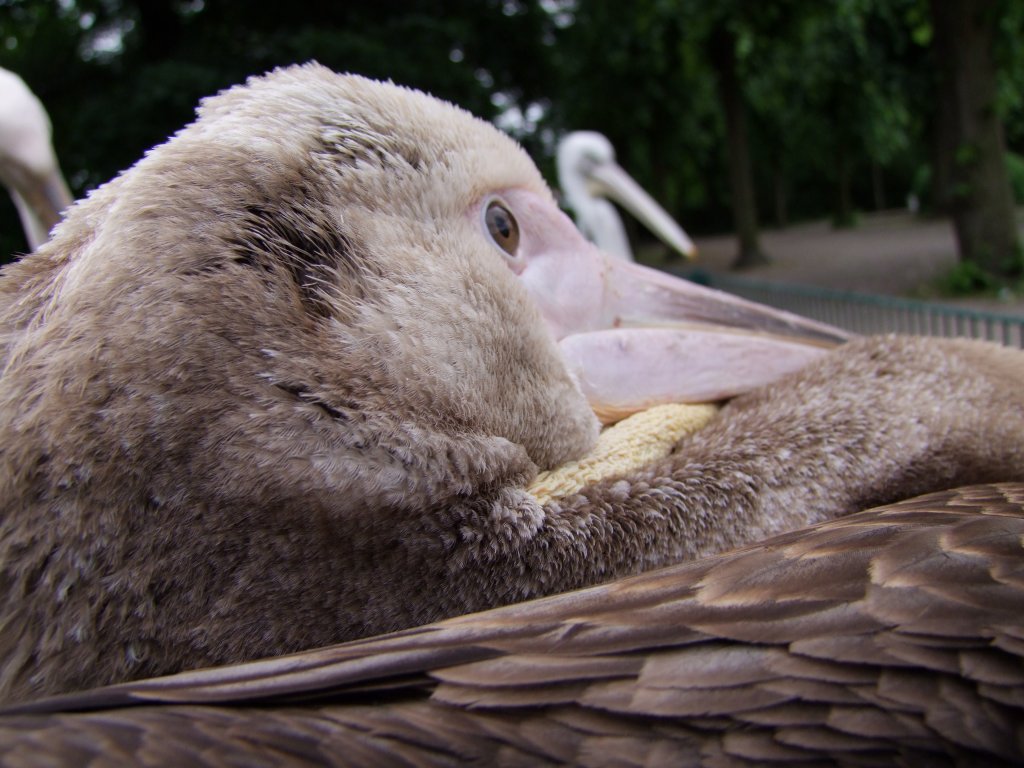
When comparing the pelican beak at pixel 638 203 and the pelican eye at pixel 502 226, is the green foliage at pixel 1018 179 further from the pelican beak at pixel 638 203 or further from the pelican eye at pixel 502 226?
the pelican eye at pixel 502 226

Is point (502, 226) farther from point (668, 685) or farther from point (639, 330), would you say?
point (668, 685)

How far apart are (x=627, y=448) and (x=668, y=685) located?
0.51m

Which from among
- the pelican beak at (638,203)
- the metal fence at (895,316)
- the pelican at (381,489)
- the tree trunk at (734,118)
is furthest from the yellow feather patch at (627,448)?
the tree trunk at (734,118)

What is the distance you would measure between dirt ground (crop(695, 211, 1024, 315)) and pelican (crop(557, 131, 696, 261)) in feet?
10.1

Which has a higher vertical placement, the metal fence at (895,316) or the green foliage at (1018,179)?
the green foliage at (1018,179)

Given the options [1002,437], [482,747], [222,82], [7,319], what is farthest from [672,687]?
[222,82]

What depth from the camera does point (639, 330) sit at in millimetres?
1478

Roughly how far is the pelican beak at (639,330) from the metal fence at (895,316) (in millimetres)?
1569

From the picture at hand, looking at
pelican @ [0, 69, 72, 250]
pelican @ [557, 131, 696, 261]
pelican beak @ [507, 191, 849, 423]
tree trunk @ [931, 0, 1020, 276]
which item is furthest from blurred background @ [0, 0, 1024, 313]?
pelican @ [0, 69, 72, 250]

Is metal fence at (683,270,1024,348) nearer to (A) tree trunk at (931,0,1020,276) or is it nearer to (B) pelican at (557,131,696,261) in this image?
(B) pelican at (557,131,696,261)

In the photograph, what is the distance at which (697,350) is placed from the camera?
147cm

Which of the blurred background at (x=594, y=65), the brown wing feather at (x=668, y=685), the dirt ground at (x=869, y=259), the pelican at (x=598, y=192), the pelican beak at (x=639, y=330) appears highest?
the blurred background at (x=594, y=65)

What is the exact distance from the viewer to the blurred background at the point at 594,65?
24.0 ft

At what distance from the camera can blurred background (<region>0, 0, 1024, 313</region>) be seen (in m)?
7.32
